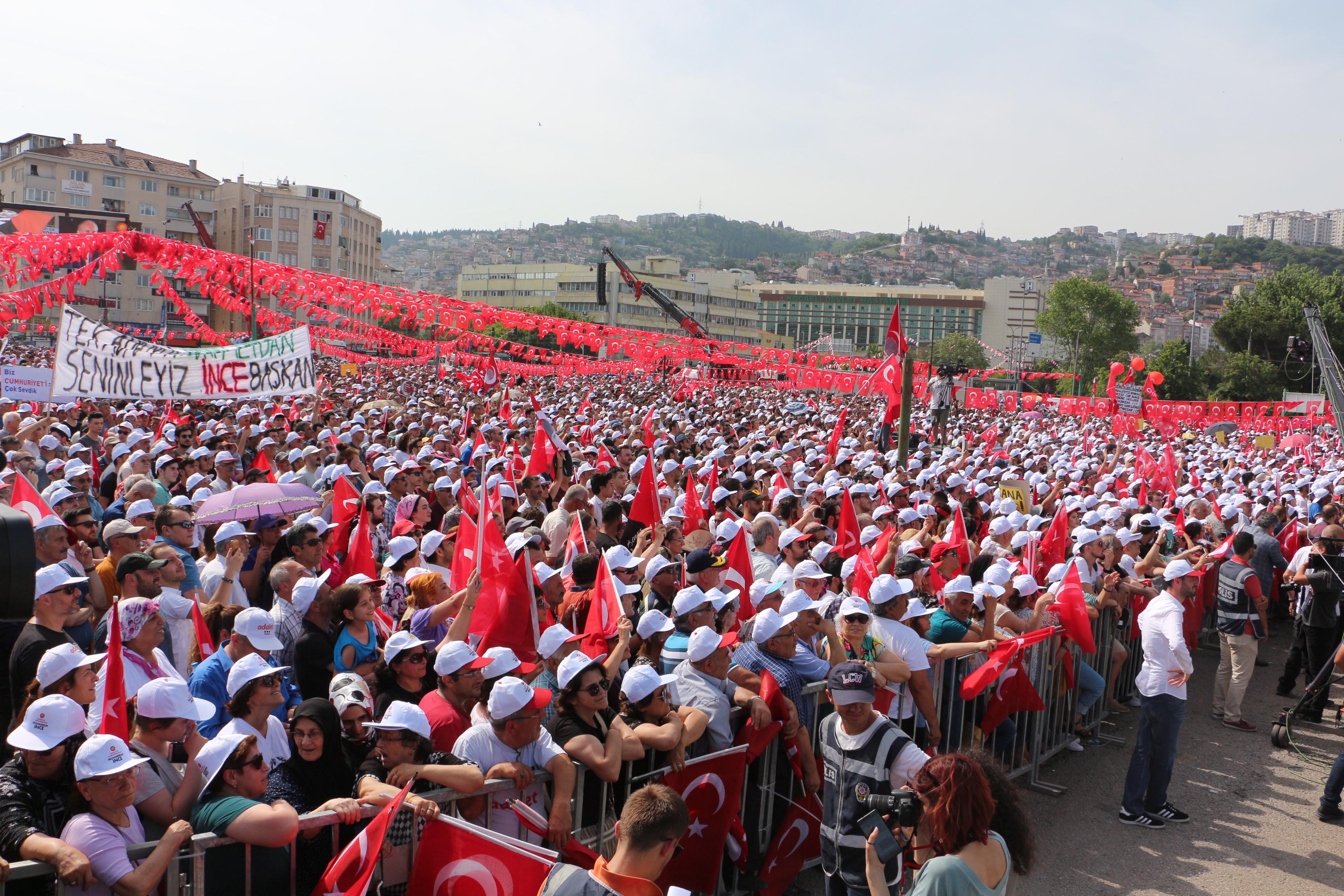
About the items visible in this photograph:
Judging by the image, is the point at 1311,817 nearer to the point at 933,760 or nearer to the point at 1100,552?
the point at 1100,552

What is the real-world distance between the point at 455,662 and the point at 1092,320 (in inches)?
3891

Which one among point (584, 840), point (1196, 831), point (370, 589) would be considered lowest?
point (1196, 831)

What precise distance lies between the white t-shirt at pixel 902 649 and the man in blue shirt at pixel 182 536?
169 inches

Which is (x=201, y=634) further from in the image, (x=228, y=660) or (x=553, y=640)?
(x=553, y=640)

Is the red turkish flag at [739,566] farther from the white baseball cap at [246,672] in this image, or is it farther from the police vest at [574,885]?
the police vest at [574,885]

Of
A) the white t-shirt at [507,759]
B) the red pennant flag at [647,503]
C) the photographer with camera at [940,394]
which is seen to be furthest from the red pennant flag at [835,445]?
the white t-shirt at [507,759]

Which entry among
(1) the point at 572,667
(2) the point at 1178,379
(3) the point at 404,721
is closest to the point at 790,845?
(1) the point at 572,667

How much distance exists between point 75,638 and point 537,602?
2.45m

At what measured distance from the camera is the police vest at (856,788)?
13.1 ft

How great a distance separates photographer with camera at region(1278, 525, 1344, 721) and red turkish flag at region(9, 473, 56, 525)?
10.0 meters

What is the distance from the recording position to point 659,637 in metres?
5.18

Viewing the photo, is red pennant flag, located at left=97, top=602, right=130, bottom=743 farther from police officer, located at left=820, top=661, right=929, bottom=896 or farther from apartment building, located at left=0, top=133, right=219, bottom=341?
apartment building, located at left=0, top=133, right=219, bottom=341

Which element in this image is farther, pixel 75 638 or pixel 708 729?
pixel 75 638

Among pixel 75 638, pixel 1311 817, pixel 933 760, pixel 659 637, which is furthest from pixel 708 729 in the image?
pixel 1311 817
